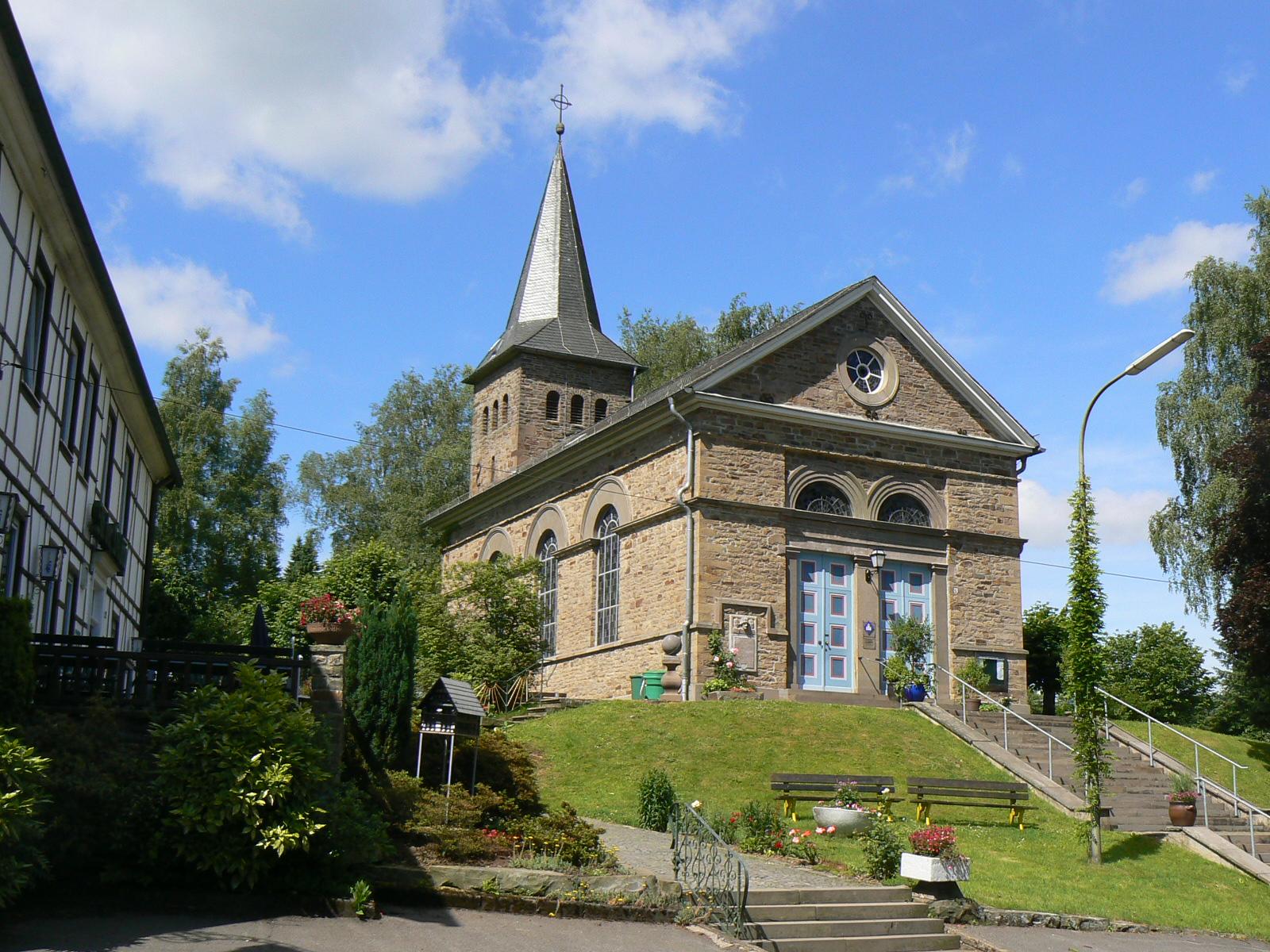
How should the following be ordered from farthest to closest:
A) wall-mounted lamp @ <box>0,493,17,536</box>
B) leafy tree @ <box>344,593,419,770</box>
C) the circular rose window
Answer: the circular rose window, leafy tree @ <box>344,593,419,770</box>, wall-mounted lamp @ <box>0,493,17,536</box>

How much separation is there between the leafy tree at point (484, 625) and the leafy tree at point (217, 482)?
15.7 m

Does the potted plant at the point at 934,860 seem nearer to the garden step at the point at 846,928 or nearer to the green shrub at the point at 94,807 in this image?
the garden step at the point at 846,928

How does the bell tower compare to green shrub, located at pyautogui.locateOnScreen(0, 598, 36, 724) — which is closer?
green shrub, located at pyautogui.locateOnScreen(0, 598, 36, 724)

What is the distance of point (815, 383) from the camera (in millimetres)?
26531

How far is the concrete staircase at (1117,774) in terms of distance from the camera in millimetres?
19078

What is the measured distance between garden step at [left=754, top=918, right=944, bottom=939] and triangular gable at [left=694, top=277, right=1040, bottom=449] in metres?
14.3

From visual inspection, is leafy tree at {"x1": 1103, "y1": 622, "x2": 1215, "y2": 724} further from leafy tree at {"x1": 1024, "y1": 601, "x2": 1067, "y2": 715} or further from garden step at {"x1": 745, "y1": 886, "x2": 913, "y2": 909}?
garden step at {"x1": 745, "y1": 886, "x2": 913, "y2": 909}

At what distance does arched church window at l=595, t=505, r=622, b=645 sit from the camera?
89.6 ft

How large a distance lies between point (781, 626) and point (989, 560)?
5.28 metres

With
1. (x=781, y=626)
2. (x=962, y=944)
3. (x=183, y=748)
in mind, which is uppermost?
(x=781, y=626)

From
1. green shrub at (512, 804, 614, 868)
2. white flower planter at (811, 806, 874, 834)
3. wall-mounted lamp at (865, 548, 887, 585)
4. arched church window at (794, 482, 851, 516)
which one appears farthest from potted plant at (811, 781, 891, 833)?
arched church window at (794, 482, 851, 516)

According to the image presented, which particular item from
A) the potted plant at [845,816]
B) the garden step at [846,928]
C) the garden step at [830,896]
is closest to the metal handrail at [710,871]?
the garden step at [830,896]

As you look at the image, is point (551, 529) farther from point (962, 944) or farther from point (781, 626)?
point (962, 944)

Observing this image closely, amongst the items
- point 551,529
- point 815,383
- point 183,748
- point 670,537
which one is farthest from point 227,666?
point 551,529
